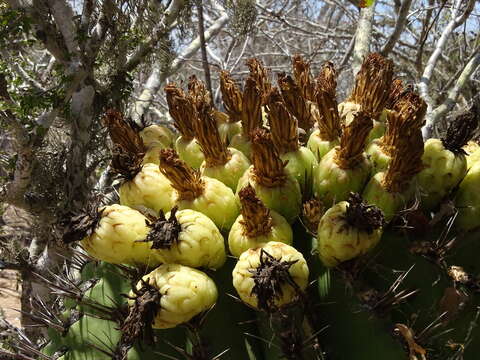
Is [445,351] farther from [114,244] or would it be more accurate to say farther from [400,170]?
[114,244]

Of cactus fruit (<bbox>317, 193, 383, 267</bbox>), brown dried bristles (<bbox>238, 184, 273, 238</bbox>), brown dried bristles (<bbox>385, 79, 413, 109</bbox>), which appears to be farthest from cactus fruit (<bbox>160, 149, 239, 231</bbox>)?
brown dried bristles (<bbox>385, 79, 413, 109</bbox>)

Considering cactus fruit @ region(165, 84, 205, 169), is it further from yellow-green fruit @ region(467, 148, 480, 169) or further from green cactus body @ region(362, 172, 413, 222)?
yellow-green fruit @ region(467, 148, 480, 169)

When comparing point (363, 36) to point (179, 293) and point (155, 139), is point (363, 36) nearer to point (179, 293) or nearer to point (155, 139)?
point (155, 139)

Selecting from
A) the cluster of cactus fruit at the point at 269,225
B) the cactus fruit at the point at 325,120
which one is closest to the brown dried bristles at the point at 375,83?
the cluster of cactus fruit at the point at 269,225

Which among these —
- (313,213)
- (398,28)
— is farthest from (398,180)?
(398,28)

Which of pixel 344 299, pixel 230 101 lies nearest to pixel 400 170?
pixel 344 299

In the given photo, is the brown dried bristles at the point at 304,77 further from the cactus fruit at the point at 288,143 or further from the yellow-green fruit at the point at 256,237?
the yellow-green fruit at the point at 256,237

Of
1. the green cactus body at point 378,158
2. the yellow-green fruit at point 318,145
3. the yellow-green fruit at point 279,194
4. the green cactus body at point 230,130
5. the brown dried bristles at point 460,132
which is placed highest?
the brown dried bristles at point 460,132
